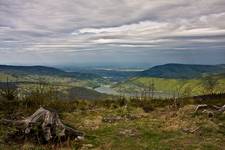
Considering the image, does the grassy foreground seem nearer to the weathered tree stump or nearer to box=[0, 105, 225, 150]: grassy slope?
box=[0, 105, 225, 150]: grassy slope

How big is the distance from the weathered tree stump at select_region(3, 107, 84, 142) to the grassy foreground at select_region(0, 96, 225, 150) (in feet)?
2.37

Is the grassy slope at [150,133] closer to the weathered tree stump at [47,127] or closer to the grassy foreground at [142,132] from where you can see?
the grassy foreground at [142,132]

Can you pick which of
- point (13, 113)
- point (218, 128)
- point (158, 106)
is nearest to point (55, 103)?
point (13, 113)

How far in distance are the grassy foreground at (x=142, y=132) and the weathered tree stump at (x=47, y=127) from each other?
72 centimetres

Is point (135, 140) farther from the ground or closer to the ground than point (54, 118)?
closer to the ground

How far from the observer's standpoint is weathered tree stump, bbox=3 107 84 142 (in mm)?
15984

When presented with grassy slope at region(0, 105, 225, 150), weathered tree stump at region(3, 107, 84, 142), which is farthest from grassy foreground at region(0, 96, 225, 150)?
weathered tree stump at region(3, 107, 84, 142)

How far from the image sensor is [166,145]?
623 inches

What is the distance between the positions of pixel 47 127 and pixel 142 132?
6.06m

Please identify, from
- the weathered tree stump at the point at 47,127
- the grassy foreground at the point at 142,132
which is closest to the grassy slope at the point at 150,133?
the grassy foreground at the point at 142,132

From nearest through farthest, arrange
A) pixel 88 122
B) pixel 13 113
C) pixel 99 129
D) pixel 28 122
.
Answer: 1. pixel 28 122
2. pixel 99 129
3. pixel 88 122
4. pixel 13 113

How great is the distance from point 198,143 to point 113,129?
5721mm

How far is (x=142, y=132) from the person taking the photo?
18953 millimetres

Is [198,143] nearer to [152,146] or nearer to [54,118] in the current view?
[152,146]
